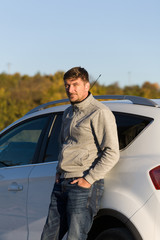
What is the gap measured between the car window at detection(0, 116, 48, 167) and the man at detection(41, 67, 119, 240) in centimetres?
90

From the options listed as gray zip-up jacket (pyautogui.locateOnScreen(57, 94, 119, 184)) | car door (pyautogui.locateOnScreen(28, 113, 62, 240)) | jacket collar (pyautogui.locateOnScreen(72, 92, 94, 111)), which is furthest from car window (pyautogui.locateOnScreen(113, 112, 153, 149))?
car door (pyautogui.locateOnScreen(28, 113, 62, 240))

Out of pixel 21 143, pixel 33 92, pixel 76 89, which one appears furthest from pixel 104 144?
pixel 33 92

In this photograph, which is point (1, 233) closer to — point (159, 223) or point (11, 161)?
point (11, 161)

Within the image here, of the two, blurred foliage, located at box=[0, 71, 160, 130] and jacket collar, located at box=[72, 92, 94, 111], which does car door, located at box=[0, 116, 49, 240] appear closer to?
jacket collar, located at box=[72, 92, 94, 111]

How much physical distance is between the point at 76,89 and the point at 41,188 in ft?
3.35

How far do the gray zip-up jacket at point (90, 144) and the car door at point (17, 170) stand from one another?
854 mm

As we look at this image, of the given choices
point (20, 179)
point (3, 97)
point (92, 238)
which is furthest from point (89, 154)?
point (3, 97)

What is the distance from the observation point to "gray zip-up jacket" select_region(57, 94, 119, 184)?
3.17 meters

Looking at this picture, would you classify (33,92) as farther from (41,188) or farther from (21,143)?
(41,188)

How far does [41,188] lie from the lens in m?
3.87

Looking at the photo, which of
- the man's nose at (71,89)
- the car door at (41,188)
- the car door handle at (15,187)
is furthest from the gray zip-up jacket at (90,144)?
the car door handle at (15,187)

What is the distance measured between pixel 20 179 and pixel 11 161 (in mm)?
364

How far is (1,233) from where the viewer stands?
4.29m

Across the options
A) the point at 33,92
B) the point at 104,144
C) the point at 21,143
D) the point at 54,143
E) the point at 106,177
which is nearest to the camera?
the point at 104,144
